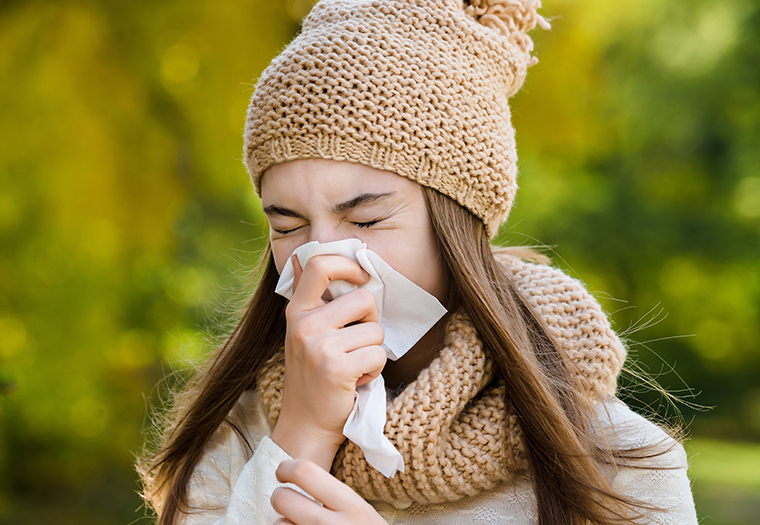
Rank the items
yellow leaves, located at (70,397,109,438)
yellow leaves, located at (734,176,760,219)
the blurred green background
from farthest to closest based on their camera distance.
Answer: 1. yellow leaves, located at (734,176,760,219)
2. yellow leaves, located at (70,397,109,438)
3. the blurred green background

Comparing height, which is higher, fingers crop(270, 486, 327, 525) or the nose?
the nose

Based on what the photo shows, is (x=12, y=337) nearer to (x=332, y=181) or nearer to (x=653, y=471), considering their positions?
(x=332, y=181)

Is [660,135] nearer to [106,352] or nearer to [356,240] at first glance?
[106,352]

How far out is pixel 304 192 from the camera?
209 centimetres

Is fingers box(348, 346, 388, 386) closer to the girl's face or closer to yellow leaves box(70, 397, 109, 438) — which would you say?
the girl's face

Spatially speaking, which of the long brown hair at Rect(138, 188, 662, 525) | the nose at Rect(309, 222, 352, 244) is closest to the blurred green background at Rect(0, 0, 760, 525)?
the long brown hair at Rect(138, 188, 662, 525)

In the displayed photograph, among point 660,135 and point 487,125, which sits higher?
point 660,135

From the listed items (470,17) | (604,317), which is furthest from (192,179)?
(604,317)

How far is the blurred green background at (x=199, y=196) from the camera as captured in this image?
16.0 ft

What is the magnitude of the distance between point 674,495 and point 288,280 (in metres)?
1.36

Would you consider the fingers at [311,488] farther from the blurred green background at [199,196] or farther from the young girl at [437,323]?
the blurred green background at [199,196]

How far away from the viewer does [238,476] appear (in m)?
2.21

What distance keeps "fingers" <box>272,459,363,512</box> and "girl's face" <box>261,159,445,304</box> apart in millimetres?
668

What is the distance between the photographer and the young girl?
1997 millimetres
